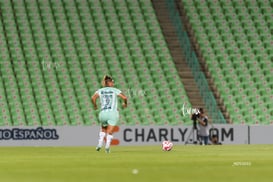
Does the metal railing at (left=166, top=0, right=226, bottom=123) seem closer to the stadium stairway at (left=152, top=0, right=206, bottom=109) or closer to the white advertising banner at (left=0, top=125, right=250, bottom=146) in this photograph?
the stadium stairway at (left=152, top=0, right=206, bottom=109)

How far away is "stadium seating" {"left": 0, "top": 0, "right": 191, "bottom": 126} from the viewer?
35.0 meters

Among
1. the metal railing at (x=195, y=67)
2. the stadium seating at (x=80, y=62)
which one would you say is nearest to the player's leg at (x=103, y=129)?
the stadium seating at (x=80, y=62)

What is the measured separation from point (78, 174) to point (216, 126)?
22489 mm

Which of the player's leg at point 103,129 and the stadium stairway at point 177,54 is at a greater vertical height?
the stadium stairway at point 177,54

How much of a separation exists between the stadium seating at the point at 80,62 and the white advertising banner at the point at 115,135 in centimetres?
128

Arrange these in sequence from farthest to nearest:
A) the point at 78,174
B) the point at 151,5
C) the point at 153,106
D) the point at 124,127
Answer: the point at 151,5 < the point at 153,106 < the point at 124,127 < the point at 78,174

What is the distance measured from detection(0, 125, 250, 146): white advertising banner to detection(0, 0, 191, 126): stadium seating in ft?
4.19

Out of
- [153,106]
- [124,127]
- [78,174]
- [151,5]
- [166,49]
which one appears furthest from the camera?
[151,5]

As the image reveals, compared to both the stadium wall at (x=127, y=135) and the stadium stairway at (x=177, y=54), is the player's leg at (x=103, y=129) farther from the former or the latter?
the stadium stairway at (x=177, y=54)

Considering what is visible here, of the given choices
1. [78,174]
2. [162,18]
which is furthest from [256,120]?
[78,174]

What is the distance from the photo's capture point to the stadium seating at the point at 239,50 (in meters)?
37.1

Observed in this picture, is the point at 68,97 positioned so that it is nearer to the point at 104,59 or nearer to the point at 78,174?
the point at 104,59

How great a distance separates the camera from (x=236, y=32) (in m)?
40.8

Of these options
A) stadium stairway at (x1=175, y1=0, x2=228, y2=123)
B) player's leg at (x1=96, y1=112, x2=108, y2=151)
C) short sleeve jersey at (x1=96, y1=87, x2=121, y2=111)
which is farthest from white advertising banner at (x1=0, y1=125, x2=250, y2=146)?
short sleeve jersey at (x1=96, y1=87, x2=121, y2=111)
